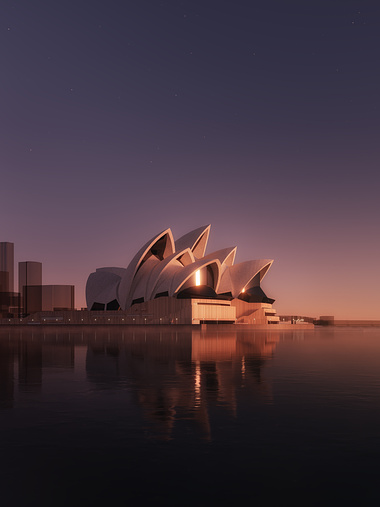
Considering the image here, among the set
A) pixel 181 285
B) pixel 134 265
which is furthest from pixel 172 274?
pixel 134 265

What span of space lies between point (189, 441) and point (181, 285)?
82.1 meters

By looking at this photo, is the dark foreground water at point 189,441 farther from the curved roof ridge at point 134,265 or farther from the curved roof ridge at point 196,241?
the curved roof ridge at point 196,241

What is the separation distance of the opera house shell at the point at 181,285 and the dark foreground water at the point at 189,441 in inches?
2835

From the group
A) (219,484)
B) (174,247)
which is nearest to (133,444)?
(219,484)

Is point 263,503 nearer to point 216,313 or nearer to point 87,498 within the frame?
point 87,498

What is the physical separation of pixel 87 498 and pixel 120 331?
232 feet

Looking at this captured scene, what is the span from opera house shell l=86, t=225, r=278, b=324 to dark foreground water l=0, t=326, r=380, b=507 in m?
72.0

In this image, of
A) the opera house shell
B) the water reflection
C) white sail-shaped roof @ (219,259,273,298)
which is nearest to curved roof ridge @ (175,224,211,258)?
the opera house shell

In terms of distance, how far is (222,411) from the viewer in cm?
1268

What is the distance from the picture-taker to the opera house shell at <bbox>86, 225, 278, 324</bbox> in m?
91.5

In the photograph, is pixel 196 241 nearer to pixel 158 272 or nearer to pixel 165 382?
pixel 158 272

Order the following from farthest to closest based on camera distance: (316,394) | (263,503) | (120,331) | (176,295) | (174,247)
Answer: (174,247)
(176,295)
(120,331)
(316,394)
(263,503)

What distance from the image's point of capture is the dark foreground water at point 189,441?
702 cm

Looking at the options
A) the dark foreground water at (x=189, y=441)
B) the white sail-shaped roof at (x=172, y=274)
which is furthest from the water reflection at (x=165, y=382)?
the white sail-shaped roof at (x=172, y=274)
